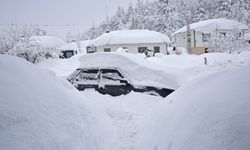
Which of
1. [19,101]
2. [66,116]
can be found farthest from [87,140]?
[19,101]

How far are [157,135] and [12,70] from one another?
215 cm

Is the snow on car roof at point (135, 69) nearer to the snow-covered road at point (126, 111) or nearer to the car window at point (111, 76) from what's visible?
the car window at point (111, 76)

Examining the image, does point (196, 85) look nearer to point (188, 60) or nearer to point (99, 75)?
point (99, 75)

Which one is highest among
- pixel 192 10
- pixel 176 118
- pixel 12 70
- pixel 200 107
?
pixel 192 10

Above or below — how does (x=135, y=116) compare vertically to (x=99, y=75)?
below

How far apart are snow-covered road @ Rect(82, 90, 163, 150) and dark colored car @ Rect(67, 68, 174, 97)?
0.67ft

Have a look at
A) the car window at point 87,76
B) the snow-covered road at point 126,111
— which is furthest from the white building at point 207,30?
the snow-covered road at point 126,111

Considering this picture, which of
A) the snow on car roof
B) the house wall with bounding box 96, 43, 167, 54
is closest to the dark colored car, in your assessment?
the snow on car roof

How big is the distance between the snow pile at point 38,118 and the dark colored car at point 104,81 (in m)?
3.59

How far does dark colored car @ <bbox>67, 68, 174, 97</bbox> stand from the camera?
786 centimetres

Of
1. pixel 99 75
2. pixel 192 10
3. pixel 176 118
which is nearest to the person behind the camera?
pixel 176 118

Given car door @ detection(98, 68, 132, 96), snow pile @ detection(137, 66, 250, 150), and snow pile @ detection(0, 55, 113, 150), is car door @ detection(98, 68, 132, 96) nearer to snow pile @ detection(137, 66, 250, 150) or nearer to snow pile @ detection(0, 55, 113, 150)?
snow pile @ detection(0, 55, 113, 150)

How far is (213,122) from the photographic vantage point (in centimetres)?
240

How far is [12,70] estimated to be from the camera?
3508 millimetres
